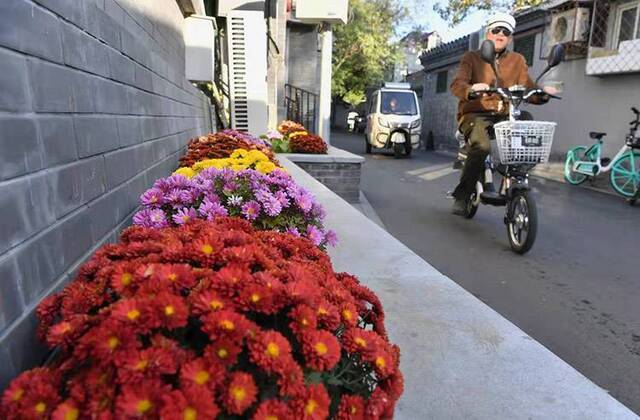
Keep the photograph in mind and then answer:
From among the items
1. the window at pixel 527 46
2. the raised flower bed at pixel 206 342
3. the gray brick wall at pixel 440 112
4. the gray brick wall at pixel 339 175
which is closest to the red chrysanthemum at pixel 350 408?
the raised flower bed at pixel 206 342

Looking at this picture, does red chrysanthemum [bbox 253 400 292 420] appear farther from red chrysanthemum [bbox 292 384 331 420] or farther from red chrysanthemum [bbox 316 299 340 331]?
red chrysanthemum [bbox 316 299 340 331]

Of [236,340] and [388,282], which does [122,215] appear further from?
[236,340]

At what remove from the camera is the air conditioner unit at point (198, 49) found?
18.4 feet

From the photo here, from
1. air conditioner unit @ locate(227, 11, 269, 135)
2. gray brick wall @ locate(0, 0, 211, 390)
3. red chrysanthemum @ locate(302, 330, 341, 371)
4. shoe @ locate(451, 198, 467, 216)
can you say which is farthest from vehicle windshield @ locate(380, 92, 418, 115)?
red chrysanthemum @ locate(302, 330, 341, 371)

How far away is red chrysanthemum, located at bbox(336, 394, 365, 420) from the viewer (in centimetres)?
102

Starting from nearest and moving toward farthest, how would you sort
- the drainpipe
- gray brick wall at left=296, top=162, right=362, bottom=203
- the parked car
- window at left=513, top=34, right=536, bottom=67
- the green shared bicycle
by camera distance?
gray brick wall at left=296, top=162, right=362, bottom=203
the green shared bicycle
the drainpipe
window at left=513, top=34, right=536, bottom=67
the parked car

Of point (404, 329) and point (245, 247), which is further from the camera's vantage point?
point (404, 329)

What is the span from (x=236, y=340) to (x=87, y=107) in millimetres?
1120

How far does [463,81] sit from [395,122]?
11.1 meters

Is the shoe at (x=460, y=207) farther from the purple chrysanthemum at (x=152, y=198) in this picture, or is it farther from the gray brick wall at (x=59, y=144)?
the purple chrysanthemum at (x=152, y=198)

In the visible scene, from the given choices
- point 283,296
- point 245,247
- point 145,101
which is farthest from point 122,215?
point 283,296

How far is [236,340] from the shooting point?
3.08 ft

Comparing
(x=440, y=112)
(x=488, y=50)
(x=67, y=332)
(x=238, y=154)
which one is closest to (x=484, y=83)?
(x=488, y=50)

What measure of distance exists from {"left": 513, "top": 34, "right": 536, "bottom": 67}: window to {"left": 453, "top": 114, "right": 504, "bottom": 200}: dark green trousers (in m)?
9.99
